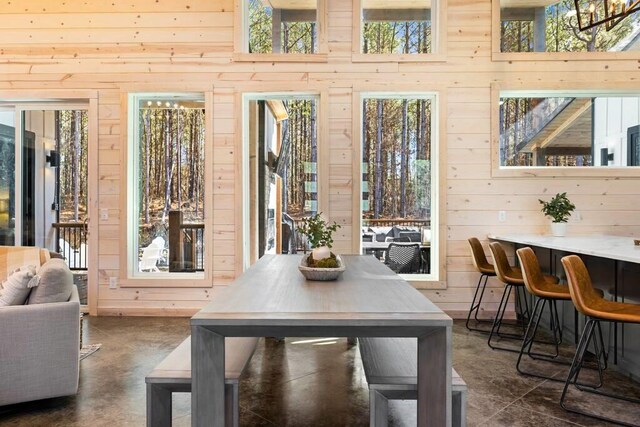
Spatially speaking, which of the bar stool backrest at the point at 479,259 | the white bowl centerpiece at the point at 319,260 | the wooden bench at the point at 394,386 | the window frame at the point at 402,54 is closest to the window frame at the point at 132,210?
the window frame at the point at 402,54

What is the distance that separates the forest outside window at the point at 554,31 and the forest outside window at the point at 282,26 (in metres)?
2.16

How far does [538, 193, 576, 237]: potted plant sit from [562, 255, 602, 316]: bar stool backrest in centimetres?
196

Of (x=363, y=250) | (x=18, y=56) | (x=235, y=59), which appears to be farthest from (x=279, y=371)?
(x=18, y=56)

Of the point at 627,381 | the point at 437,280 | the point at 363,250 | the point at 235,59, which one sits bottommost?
the point at 627,381

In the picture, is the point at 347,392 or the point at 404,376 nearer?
the point at 404,376

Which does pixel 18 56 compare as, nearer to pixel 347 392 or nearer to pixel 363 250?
pixel 363 250

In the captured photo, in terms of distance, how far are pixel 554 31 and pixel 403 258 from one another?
3.08 metres

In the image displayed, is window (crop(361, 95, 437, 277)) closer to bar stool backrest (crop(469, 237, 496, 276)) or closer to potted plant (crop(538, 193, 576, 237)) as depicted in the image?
bar stool backrest (crop(469, 237, 496, 276))

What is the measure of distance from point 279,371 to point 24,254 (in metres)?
2.11

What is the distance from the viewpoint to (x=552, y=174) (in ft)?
14.9

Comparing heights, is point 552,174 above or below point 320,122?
below

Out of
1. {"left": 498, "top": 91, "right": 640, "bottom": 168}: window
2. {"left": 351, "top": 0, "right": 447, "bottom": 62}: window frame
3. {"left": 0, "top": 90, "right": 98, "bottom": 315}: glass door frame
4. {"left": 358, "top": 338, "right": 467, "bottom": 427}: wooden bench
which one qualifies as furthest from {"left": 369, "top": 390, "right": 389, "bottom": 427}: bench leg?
{"left": 0, "top": 90, "right": 98, "bottom": 315}: glass door frame

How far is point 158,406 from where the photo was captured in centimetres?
181

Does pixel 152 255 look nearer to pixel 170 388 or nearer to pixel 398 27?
pixel 170 388
